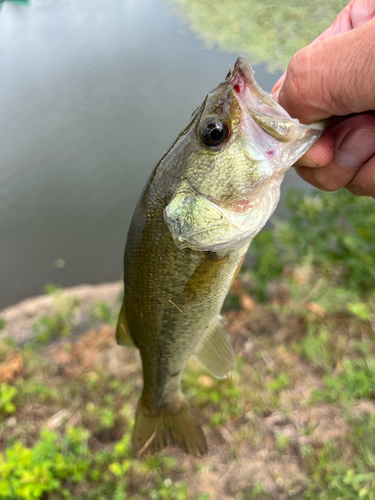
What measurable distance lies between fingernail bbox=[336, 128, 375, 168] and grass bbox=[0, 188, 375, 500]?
157 cm

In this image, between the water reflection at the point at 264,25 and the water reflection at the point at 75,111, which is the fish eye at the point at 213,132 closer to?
the water reflection at the point at 75,111

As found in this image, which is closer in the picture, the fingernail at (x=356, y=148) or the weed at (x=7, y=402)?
the fingernail at (x=356, y=148)

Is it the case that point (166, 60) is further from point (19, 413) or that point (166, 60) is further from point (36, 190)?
point (19, 413)

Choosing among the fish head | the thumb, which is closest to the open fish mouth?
the fish head

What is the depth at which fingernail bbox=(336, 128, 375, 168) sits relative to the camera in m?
1.39

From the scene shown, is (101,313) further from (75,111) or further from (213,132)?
(75,111)

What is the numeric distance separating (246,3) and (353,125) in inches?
515

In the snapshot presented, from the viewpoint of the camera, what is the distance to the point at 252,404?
107 inches

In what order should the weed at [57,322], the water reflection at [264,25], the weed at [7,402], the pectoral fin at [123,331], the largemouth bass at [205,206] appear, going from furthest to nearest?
the water reflection at [264,25]
the weed at [57,322]
the weed at [7,402]
the pectoral fin at [123,331]
the largemouth bass at [205,206]

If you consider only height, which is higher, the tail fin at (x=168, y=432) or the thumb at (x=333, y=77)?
the thumb at (x=333, y=77)

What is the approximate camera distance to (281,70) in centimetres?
771

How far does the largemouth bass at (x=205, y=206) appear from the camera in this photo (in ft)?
3.78

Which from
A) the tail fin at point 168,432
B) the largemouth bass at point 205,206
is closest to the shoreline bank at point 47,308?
the tail fin at point 168,432

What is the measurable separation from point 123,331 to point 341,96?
1.39 metres
